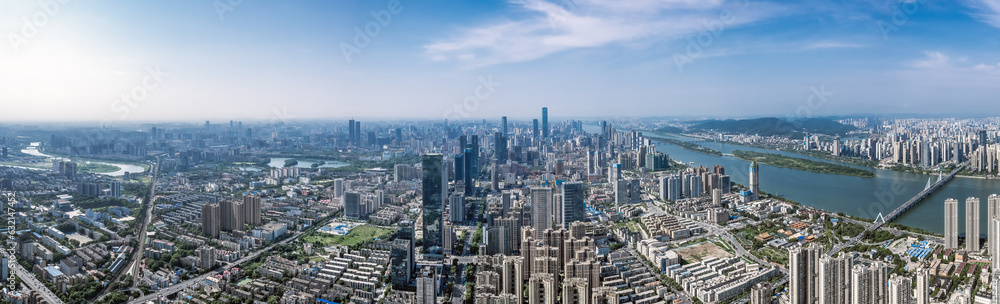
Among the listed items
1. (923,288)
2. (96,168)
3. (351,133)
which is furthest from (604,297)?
(351,133)

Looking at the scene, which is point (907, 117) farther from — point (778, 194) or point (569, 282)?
point (569, 282)

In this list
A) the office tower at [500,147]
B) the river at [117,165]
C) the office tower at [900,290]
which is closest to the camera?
the office tower at [900,290]

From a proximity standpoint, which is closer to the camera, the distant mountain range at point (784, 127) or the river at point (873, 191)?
the river at point (873, 191)

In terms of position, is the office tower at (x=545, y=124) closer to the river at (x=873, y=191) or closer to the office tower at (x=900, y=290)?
the river at (x=873, y=191)

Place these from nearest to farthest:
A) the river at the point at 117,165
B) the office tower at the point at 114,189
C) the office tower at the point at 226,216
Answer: the office tower at the point at 226,216, the office tower at the point at 114,189, the river at the point at 117,165

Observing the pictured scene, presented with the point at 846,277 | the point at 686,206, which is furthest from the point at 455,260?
the point at 686,206

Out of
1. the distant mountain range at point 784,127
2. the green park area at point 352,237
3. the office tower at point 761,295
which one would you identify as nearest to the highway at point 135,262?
the green park area at point 352,237

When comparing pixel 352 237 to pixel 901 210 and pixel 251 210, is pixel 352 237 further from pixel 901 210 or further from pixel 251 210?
pixel 901 210
